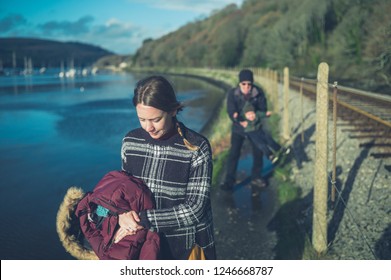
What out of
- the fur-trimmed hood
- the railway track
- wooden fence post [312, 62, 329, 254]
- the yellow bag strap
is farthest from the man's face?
the fur-trimmed hood

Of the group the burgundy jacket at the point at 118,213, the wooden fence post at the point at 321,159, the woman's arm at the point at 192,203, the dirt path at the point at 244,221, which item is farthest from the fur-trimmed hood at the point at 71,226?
the dirt path at the point at 244,221

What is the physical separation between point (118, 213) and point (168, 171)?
368 mm

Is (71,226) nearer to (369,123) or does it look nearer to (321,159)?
(321,159)

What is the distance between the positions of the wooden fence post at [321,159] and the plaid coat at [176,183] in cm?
241

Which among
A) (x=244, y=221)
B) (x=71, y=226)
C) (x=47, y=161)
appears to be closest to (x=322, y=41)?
(x=47, y=161)

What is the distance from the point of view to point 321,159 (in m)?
4.38

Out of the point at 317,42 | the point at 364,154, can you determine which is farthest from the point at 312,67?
the point at 364,154

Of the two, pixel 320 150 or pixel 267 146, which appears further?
pixel 267 146

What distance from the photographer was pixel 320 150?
4.37 metres

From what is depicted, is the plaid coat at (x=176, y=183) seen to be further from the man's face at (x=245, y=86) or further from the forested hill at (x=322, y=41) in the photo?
the forested hill at (x=322, y=41)

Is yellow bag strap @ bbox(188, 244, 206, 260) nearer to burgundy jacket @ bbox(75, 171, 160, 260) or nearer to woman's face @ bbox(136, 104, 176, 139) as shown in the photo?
burgundy jacket @ bbox(75, 171, 160, 260)
